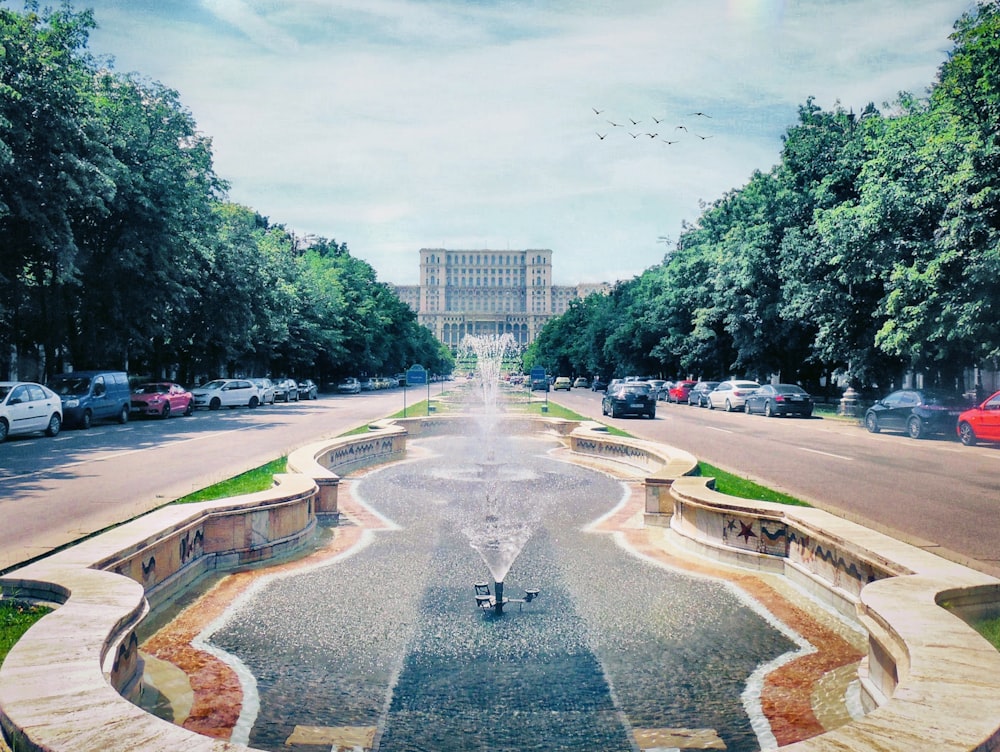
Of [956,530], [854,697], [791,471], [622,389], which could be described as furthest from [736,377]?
[854,697]

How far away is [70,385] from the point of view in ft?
88.3

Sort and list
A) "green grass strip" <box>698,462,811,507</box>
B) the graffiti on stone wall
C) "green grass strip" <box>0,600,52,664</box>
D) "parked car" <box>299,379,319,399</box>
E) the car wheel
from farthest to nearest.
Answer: "parked car" <box>299,379,319,399</box> → the car wheel → the graffiti on stone wall → "green grass strip" <box>698,462,811,507</box> → "green grass strip" <box>0,600,52,664</box>

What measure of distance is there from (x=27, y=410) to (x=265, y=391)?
82.4ft

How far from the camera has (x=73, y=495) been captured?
11.7 metres

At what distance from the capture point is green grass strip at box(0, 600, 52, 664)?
15.4 feet

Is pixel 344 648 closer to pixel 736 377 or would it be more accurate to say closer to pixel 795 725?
pixel 795 725

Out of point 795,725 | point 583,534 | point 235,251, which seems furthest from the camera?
point 235,251

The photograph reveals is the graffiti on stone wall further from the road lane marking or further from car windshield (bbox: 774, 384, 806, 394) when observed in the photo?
car windshield (bbox: 774, 384, 806, 394)

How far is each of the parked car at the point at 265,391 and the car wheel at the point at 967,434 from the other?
34923 mm

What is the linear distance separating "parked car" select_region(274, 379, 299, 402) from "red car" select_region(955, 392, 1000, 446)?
41176mm

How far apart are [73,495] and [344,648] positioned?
25.4 feet

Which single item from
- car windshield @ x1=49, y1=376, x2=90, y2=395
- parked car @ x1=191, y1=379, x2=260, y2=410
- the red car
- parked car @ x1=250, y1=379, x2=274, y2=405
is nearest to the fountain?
the red car

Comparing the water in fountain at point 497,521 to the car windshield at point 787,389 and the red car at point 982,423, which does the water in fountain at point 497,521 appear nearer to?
the red car at point 982,423

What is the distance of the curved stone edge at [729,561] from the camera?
10.6 ft
